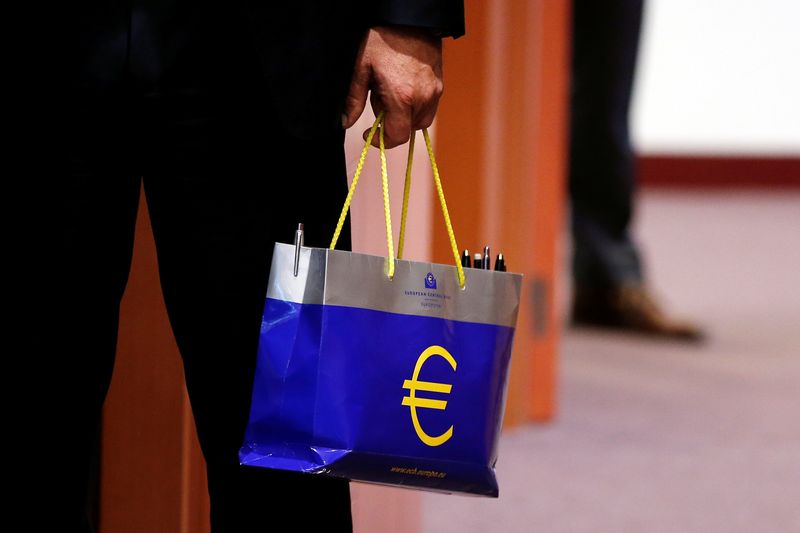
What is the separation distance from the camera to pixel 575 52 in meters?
3.54

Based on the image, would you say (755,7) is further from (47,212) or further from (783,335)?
(47,212)

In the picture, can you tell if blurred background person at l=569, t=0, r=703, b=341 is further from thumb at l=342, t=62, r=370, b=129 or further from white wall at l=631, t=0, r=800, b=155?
white wall at l=631, t=0, r=800, b=155

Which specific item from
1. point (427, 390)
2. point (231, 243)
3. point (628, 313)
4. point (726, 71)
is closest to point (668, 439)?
point (628, 313)

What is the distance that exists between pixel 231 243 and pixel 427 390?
0.61 feet

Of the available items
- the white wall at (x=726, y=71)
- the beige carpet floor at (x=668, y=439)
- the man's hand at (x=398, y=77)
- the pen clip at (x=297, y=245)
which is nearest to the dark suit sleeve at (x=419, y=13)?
the man's hand at (x=398, y=77)

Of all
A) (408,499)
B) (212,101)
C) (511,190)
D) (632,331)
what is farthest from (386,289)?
(632,331)

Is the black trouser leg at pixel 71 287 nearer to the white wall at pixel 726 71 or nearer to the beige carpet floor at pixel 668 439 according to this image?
the beige carpet floor at pixel 668 439

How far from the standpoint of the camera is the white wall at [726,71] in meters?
8.12

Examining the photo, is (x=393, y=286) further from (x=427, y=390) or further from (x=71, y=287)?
(x=71, y=287)

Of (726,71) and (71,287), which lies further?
(726,71)

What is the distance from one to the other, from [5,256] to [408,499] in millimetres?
939

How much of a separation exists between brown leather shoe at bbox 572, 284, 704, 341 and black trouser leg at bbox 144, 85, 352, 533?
2700 mm

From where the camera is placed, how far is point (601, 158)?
11.6ft

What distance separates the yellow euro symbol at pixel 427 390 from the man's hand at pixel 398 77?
17cm
